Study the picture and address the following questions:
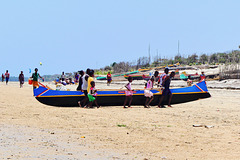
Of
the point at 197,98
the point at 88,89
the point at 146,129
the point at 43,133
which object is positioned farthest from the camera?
the point at 197,98

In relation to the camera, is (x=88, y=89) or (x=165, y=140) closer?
(x=165, y=140)

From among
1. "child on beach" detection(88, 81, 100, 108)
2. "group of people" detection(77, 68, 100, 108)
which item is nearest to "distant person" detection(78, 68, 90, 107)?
"group of people" detection(77, 68, 100, 108)

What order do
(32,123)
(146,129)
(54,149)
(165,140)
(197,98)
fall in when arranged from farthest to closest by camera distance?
(197,98) → (32,123) → (146,129) → (165,140) → (54,149)

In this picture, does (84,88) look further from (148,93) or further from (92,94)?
(148,93)

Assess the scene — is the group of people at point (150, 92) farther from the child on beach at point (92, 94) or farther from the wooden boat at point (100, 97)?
the child on beach at point (92, 94)

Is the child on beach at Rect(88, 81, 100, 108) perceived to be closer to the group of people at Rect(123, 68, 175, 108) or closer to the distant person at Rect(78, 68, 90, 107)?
the distant person at Rect(78, 68, 90, 107)

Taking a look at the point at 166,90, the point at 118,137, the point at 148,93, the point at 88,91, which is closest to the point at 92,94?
the point at 88,91

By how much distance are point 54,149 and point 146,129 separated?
8.73 feet

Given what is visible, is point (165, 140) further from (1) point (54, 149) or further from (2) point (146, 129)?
(1) point (54, 149)

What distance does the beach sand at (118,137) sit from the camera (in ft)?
18.1

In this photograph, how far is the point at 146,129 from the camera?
309 inches

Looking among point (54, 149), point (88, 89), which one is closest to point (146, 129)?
point (54, 149)

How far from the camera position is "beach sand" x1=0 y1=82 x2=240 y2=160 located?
551cm

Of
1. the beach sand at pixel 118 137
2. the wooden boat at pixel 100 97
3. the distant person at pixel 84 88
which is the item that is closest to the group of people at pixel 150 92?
the wooden boat at pixel 100 97
